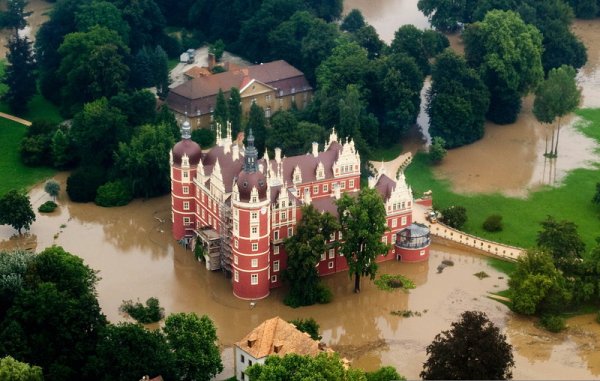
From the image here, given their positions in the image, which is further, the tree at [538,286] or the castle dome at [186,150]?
the castle dome at [186,150]

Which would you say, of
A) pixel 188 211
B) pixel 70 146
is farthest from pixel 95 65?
pixel 188 211

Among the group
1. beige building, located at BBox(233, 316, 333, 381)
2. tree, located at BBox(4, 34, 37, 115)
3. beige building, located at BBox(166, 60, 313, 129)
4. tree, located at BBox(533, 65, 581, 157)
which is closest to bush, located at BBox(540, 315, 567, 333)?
beige building, located at BBox(233, 316, 333, 381)

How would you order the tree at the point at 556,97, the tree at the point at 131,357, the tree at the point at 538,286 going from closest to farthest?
the tree at the point at 131,357
the tree at the point at 538,286
the tree at the point at 556,97

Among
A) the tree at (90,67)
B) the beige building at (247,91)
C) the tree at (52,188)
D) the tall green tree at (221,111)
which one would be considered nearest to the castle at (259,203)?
the tree at (52,188)

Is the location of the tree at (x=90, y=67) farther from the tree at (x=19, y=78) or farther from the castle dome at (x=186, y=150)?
the castle dome at (x=186, y=150)

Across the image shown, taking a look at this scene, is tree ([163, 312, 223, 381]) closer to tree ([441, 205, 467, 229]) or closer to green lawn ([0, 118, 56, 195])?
tree ([441, 205, 467, 229])

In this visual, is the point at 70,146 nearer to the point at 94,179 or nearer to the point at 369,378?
the point at 94,179
